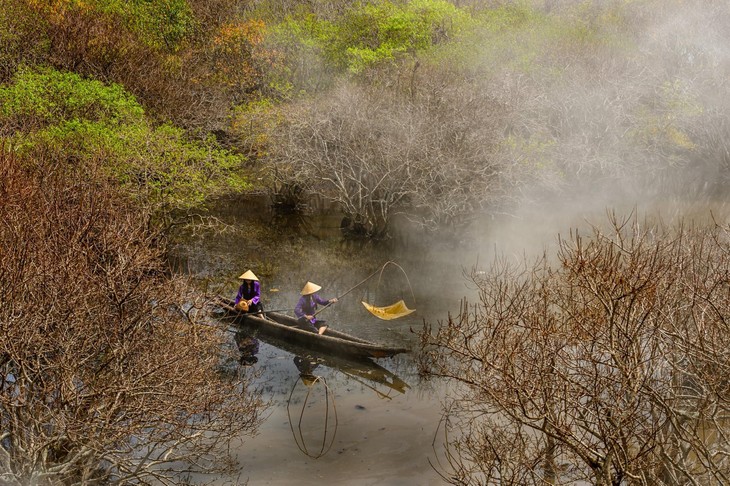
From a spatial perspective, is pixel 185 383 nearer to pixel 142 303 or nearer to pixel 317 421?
pixel 142 303

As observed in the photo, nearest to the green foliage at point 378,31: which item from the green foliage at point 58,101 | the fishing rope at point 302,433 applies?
the green foliage at point 58,101

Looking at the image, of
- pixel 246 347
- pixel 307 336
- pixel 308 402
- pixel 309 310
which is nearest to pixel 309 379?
pixel 308 402

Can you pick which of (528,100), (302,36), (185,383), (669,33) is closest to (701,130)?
(669,33)

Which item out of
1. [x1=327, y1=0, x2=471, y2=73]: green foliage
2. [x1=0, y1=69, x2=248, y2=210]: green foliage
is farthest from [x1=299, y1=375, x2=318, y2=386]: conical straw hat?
[x1=327, y1=0, x2=471, y2=73]: green foliage

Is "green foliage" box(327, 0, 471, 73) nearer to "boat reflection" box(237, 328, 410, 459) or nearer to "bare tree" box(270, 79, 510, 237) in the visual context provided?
"bare tree" box(270, 79, 510, 237)

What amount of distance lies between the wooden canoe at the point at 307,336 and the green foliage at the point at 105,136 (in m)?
5.31

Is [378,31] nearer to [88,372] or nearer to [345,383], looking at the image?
[345,383]

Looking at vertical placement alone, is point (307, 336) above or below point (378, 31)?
below

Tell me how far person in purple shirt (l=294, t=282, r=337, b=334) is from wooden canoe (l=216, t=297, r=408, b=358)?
200 mm

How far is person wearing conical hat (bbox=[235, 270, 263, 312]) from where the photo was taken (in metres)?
15.3

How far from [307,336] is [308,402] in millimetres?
2455

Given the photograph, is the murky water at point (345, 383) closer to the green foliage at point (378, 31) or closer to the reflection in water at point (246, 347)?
the reflection in water at point (246, 347)

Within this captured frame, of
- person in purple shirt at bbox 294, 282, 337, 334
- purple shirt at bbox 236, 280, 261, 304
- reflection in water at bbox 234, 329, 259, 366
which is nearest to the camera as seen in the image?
reflection in water at bbox 234, 329, 259, 366

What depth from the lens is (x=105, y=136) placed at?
59.4ft
